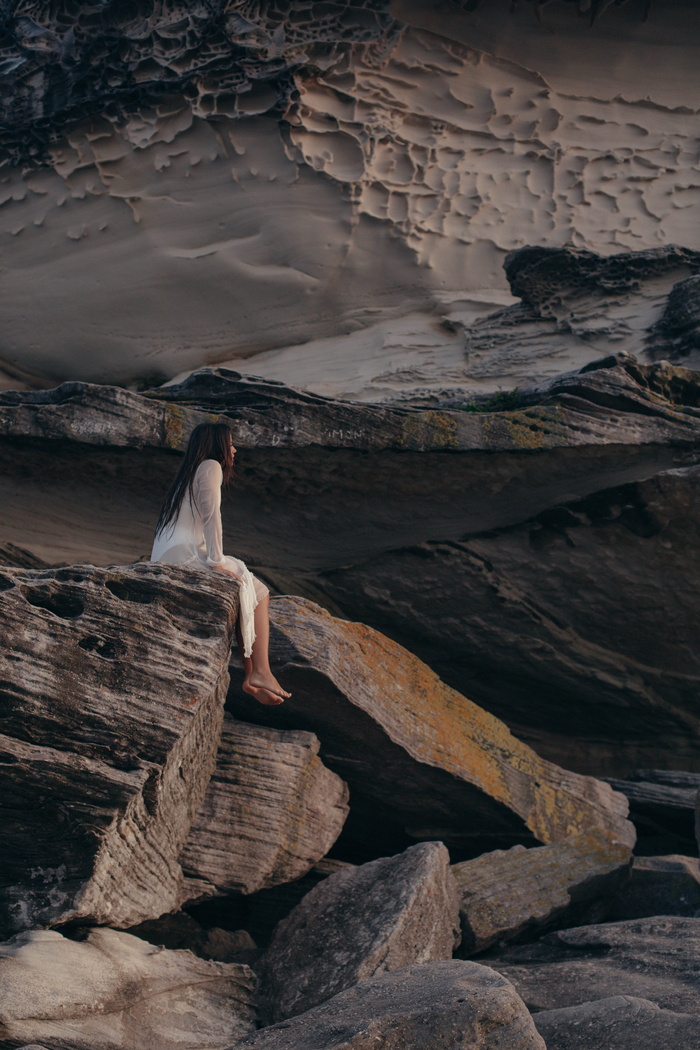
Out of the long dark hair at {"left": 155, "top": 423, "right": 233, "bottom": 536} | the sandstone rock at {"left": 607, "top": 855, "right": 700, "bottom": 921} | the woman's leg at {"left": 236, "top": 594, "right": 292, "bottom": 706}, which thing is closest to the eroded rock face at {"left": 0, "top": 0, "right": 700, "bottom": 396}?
the long dark hair at {"left": 155, "top": 423, "right": 233, "bottom": 536}

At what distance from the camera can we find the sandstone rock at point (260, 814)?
732cm

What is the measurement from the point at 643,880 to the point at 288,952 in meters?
3.51

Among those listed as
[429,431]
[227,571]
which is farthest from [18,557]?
[429,431]

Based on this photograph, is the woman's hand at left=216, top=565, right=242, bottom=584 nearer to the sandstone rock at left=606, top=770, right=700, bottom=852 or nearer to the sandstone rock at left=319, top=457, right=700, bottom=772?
the sandstone rock at left=319, top=457, right=700, bottom=772

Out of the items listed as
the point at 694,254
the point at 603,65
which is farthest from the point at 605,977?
the point at 603,65

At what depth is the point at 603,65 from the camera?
47.3ft

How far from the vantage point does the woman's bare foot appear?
705cm

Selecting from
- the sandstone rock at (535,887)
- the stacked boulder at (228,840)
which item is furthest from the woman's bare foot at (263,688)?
the sandstone rock at (535,887)

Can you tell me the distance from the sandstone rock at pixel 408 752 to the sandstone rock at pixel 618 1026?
2998mm

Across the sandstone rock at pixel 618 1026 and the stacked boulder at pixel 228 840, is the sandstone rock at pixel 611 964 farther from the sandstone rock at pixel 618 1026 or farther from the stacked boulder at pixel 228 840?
the sandstone rock at pixel 618 1026

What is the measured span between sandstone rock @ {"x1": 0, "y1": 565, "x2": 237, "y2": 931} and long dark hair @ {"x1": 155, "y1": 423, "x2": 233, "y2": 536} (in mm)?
961

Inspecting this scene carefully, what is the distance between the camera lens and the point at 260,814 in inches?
299

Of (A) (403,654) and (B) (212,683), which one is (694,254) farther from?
(B) (212,683)

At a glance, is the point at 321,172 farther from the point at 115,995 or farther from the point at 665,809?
the point at 115,995
